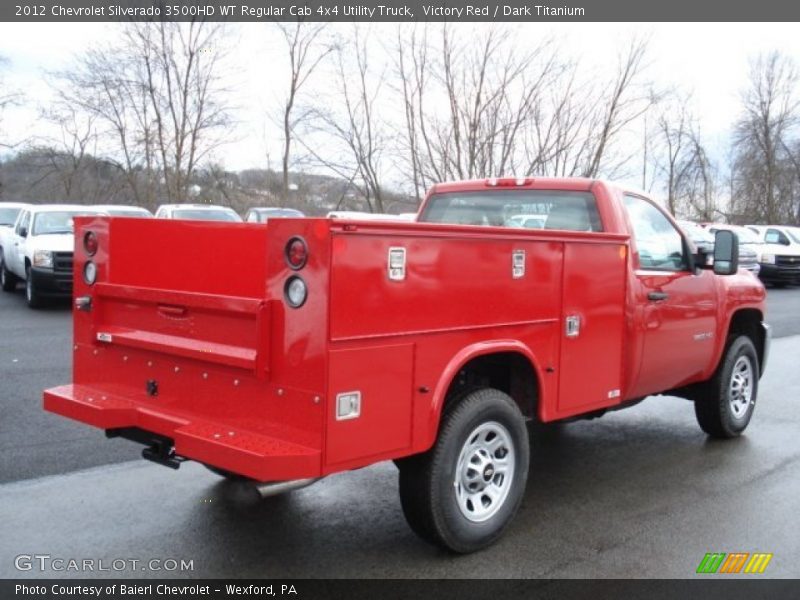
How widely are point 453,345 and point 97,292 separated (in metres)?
2.04

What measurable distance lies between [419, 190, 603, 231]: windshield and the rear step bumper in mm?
2780

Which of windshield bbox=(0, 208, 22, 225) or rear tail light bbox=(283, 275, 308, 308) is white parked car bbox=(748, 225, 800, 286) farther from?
rear tail light bbox=(283, 275, 308, 308)

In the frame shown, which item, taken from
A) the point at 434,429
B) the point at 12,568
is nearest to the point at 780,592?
the point at 434,429

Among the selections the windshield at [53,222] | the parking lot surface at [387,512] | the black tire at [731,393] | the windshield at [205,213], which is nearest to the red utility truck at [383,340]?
the parking lot surface at [387,512]

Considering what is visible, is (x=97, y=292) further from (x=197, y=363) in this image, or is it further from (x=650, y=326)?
(x=650, y=326)

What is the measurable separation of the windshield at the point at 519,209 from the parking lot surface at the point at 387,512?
181cm

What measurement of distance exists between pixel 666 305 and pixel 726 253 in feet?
2.20

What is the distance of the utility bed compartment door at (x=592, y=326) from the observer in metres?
4.60

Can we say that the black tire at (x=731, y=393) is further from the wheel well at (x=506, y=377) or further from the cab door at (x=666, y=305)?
the wheel well at (x=506, y=377)

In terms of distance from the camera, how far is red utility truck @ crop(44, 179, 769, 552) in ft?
11.1

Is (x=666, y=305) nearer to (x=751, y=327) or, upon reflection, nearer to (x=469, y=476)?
(x=751, y=327)

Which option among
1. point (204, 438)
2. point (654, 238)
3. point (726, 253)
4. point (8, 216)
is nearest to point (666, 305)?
point (654, 238)

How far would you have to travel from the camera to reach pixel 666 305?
5465 mm

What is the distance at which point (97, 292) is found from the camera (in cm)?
437
